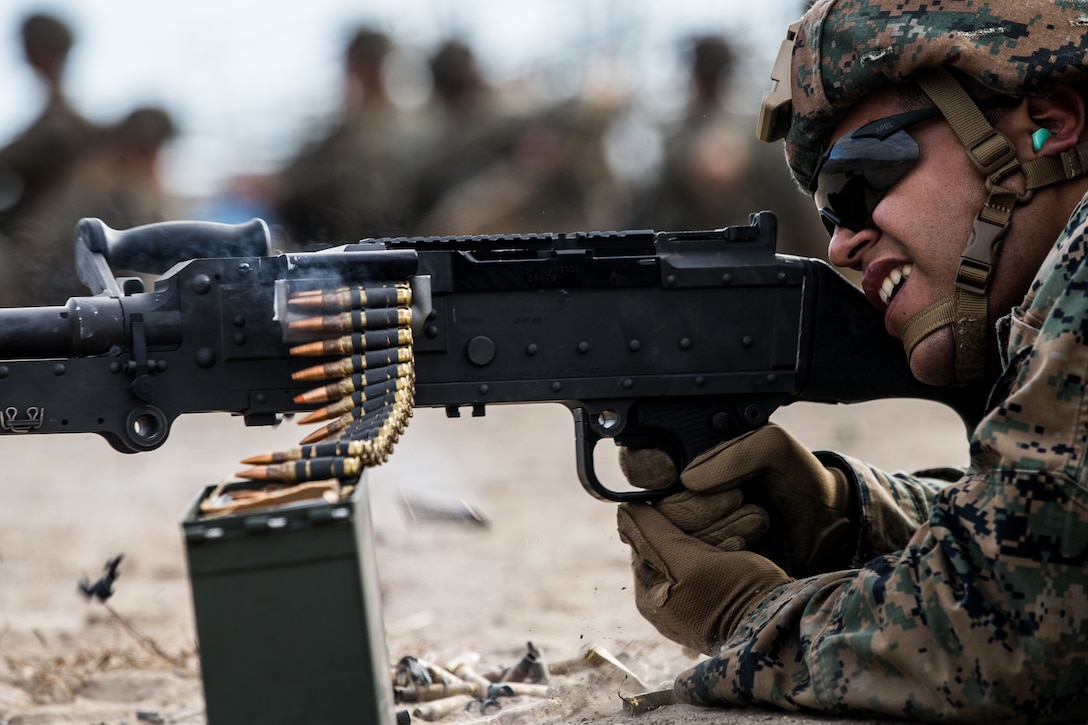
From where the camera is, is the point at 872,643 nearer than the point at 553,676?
Yes

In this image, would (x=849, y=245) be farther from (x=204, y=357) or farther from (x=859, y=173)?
(x=204, y=357)

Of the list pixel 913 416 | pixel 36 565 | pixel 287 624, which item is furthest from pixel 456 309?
pixel 913 416

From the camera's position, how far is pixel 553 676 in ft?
13.9

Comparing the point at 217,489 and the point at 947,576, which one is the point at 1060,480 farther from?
the point at 217,489

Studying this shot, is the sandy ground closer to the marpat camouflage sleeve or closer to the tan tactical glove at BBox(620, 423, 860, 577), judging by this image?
the marpat camouflage sleeve

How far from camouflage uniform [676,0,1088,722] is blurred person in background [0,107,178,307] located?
883cm

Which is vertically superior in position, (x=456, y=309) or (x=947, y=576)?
(x=456, y=309)

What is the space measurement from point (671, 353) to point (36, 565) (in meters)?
4.26

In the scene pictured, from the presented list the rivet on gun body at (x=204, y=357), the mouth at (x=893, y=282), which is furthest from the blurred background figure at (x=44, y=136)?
the mouth at (x=893, y=282)

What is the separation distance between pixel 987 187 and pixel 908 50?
0.40 m

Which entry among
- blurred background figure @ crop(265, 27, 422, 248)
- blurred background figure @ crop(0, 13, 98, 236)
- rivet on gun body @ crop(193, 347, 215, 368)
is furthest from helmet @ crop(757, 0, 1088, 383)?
blurred background figure @ crop(0, 13, 98, 236)

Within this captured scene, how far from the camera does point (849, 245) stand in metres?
3.29

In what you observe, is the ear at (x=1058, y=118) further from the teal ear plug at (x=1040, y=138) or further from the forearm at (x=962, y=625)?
the forearm at (x=962, y=625)

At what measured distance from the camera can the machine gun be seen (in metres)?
3.32
